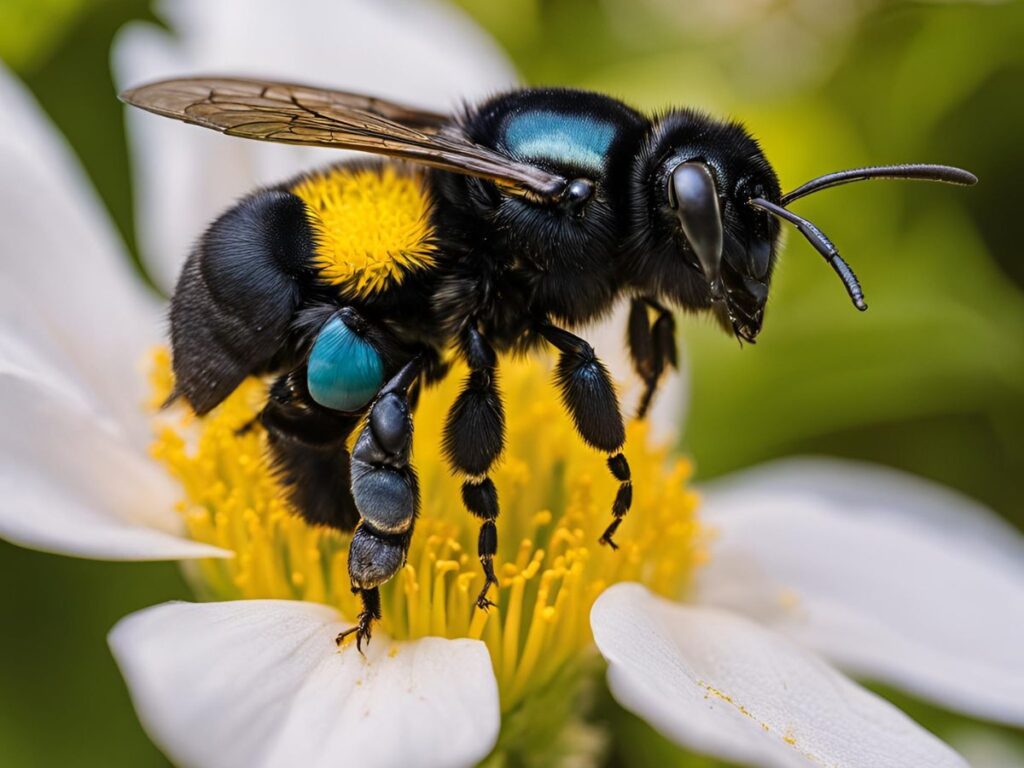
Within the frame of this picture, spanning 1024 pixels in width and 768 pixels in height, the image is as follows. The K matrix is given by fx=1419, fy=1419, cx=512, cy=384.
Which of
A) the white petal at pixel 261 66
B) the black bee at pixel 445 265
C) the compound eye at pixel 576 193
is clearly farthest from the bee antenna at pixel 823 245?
the white petal at pixel 261 66

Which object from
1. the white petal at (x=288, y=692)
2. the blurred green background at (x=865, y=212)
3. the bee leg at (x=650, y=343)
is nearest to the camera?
the white petal at (x=288, y=692)

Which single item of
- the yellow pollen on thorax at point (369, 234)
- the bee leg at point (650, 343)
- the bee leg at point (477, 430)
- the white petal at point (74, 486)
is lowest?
the white petal at point (74, 486)

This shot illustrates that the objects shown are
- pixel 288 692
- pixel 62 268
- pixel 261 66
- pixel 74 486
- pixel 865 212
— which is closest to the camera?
pixel 288 692

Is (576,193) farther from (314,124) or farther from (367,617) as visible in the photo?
(367,617)

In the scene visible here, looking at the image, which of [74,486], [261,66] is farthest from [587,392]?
[261,66]

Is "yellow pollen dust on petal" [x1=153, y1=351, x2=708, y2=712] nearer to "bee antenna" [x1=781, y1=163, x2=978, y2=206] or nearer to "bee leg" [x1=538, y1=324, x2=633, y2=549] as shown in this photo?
"bee leg" [x1=538, y1=324, x2=633, y2=549]

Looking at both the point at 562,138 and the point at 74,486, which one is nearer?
the point at 562,138

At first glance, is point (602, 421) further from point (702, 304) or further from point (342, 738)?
point (342, 738)

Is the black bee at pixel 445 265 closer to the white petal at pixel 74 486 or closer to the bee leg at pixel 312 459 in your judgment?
the bee leg at pixel 312 459
